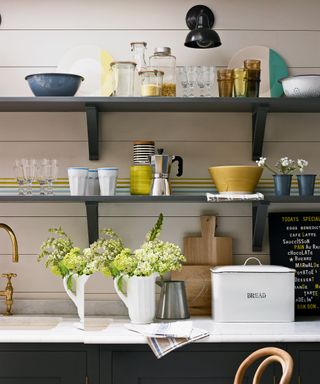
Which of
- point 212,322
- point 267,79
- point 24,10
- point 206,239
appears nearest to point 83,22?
point 24,10

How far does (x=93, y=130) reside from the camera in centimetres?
325

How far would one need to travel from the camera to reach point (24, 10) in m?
3.39

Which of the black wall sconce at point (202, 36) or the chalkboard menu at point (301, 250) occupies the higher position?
the black wall sconce at point (202, 36)

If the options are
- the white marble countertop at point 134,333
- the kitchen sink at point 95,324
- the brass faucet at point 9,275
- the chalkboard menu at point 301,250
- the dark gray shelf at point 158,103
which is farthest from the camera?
the chalkboard menu at point 301,250

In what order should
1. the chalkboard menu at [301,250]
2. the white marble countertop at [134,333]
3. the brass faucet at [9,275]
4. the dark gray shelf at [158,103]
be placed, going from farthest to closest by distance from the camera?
the chalkboard menu at [301,250] → the brass faucet at [9,275] → the dark gray shelf at [158,103] → the white marble countertop at [134,333]

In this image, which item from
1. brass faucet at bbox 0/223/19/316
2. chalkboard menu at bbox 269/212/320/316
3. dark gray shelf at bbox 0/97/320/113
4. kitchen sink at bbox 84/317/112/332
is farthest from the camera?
chalkboard menu at bbox 269/212/320/316

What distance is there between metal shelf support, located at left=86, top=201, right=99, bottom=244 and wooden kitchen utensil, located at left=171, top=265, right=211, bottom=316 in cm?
40

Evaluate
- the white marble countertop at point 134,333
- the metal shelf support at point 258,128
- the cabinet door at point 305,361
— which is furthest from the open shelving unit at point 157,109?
the cabinet door at point 305,361

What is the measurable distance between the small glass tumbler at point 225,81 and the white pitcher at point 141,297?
843 mm

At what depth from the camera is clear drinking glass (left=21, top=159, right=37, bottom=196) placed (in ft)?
10.4

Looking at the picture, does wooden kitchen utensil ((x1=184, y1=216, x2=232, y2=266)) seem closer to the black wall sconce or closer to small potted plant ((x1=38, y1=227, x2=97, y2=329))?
small potted plant ((x1=38, y1=227, x2=97, y2=329))

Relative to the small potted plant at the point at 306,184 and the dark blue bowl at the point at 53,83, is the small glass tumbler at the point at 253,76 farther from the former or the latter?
the dark blue bowl at the point at 53,83

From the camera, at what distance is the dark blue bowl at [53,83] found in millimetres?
3098

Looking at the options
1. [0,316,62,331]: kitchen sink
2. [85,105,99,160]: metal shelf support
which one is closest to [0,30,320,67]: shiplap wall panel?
[85,105,99,160]: metal shelf support
